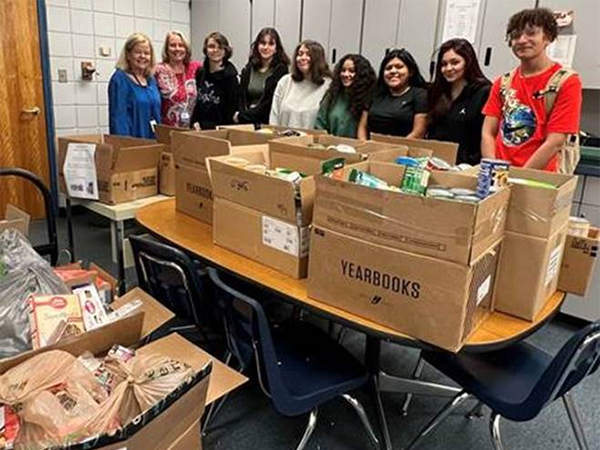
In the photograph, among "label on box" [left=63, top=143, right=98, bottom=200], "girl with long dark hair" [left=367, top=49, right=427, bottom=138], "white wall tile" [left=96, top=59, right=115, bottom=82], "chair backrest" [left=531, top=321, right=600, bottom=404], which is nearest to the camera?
"chair backrest" [left=531, top=321, right=600, bottom=404]

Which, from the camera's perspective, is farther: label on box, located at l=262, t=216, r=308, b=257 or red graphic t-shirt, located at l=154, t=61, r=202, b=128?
red graphic t-shirt, located at l=154, t=61, r=202, b=128

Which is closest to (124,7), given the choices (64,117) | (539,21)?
(64,117)

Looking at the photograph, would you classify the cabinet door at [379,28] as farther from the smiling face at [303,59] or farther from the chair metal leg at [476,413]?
the chair metal leg at [476,413]

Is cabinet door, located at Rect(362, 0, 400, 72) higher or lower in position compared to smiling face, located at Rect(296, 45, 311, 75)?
higher

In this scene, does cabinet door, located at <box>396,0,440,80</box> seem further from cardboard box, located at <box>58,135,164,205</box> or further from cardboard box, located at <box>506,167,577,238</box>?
cardboard box, located at <box>506,167,577,238</box>

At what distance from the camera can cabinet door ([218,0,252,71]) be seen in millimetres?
4773

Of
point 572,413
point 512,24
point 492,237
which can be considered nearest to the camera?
point 492,237

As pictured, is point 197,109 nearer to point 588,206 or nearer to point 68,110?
point 68,110

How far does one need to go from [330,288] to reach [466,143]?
6.03 feet

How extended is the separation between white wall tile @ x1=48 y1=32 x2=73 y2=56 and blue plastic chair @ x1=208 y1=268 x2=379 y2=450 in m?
3.56

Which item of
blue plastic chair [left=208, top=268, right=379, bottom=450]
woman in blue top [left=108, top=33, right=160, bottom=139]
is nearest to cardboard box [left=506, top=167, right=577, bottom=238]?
blue plastic chair [left=208, top=268, right=379, bottom=450]

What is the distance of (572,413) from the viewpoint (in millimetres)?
1636

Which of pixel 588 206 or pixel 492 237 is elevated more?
pixel 492 237

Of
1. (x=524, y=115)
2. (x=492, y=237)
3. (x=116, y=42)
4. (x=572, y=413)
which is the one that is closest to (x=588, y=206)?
(x=524, y=115)
